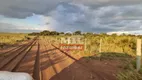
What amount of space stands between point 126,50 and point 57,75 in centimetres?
1647

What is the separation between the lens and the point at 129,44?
31.0 metres

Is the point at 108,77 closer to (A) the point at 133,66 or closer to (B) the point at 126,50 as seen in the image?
(A) the point at 133,66

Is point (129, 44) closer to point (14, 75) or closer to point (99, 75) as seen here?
point (99, 75)

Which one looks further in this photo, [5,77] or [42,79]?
[42,79]

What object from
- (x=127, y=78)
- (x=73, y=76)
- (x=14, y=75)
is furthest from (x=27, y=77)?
(x=73, y=76)

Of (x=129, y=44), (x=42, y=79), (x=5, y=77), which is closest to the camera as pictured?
(x=5, y=77)

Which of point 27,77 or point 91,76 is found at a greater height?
point 27,77

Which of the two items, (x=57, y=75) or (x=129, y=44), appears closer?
(x=57, y=75)

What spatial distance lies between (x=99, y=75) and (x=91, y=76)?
51 centimetres

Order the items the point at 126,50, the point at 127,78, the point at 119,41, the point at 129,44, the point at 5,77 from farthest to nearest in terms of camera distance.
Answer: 1. the point at 119,41
2. the point at 129,44
3. the point at 126,50
4. the point at 127,78
5. the point at 5,77

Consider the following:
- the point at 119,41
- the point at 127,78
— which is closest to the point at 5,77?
the point at 127,78

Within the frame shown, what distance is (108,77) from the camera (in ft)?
39.8

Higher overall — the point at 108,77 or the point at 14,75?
the point at 14,75

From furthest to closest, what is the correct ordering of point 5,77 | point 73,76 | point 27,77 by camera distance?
point 73,76 → point 27,77 → point 5,77
